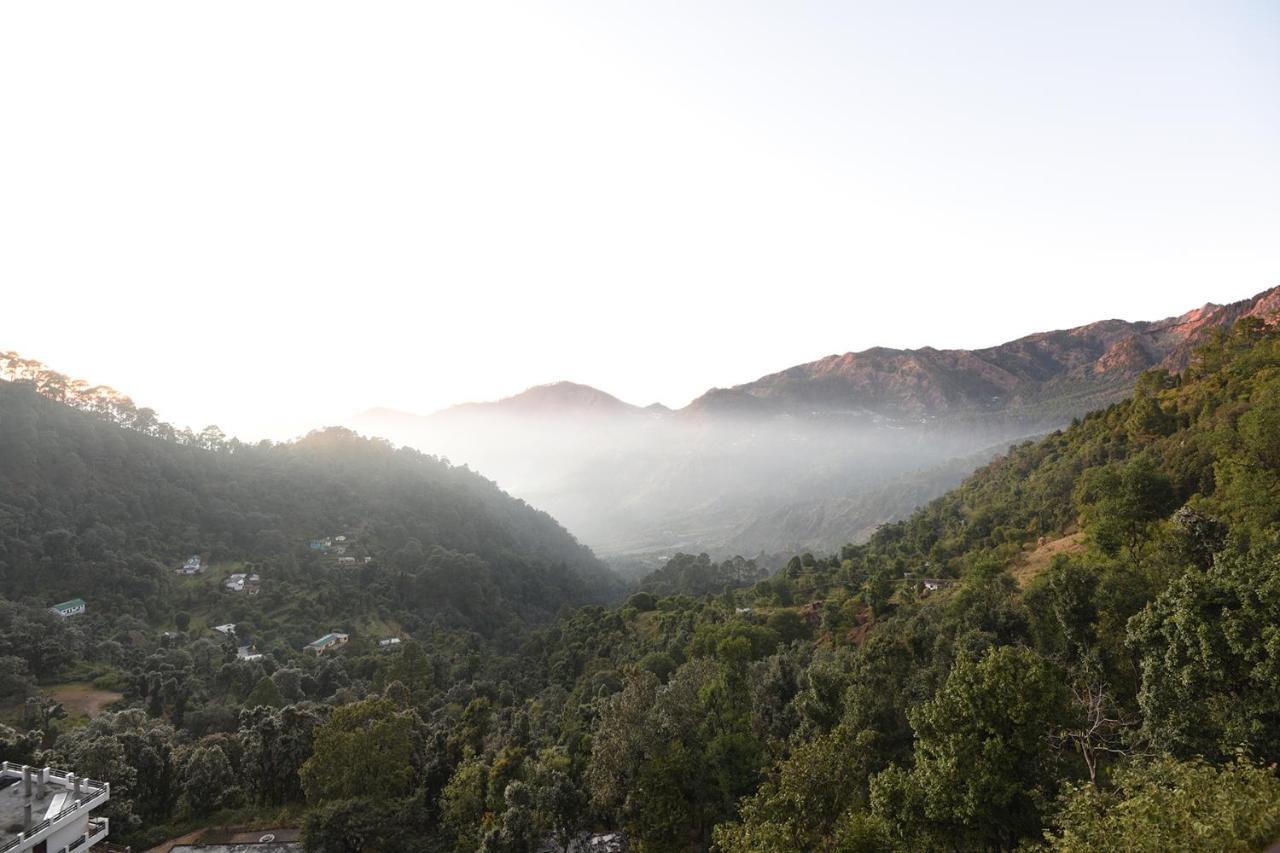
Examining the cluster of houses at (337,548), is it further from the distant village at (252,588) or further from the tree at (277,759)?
the tree at (277,759)

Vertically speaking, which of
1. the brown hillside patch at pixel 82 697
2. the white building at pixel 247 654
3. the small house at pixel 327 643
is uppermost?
the brown hillside patch at pixel 82 697

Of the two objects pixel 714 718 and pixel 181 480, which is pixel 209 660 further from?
pixel 714 718

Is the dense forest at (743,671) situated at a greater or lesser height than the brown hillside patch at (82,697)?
greater

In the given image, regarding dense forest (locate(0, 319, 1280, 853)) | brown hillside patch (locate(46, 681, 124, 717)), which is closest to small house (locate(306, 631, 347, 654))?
dense forest (locate(0, 319, 1280, 853))

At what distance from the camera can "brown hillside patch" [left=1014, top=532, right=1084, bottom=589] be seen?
42.0 metres

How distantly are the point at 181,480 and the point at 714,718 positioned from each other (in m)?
96.4

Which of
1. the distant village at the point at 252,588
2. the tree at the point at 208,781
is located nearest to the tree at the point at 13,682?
the distant village at the point at 252,588

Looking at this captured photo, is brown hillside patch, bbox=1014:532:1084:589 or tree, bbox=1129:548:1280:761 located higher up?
tree, bbox=1129:548:1280:761

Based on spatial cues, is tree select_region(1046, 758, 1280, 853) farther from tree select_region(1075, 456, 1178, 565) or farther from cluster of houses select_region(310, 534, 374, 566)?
cluster of houses select_region(310, 534, 374, 566)

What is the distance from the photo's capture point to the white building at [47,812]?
23609 mm

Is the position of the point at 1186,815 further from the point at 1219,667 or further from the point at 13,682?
the point at 13,682

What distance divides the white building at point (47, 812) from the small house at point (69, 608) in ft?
146

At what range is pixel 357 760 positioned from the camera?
29438 mm

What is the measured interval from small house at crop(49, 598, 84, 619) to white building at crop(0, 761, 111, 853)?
1754 inches
